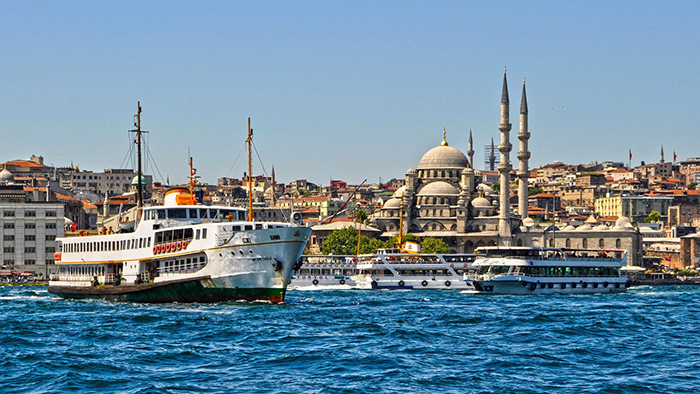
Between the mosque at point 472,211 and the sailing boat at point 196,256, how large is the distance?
68772 mm

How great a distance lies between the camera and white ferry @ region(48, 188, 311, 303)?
140ft

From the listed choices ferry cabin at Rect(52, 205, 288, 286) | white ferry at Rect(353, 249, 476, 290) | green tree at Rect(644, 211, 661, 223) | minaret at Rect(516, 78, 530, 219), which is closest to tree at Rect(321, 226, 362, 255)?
minaret at Rect(516, 78, 530, 219)

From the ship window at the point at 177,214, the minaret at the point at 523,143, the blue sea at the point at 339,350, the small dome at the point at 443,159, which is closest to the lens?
the blue sea at the point at 339,350

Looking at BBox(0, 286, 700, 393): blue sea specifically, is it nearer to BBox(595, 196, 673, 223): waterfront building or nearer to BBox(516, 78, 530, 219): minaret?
BBox(516, 78, 530, 219): minaret

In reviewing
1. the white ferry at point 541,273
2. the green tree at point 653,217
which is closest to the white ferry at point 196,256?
the white ferry at point 541,273

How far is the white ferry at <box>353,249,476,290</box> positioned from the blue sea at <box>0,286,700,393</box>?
27.3 meters

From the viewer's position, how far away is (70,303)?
161 feet

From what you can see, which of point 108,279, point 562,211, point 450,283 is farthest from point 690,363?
point 562,211

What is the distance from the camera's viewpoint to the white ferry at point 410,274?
73.9 meters

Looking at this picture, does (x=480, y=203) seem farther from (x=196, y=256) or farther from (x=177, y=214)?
(x=196, y=256)

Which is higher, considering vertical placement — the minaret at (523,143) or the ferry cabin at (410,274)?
the minaret at (523,143)

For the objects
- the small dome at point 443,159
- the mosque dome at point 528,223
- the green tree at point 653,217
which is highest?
the small dome at point 443,159

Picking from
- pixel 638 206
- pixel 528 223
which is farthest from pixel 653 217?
pixel 528 223

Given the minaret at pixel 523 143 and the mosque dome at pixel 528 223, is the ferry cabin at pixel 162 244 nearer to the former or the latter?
the minaret at pixel 523 143
